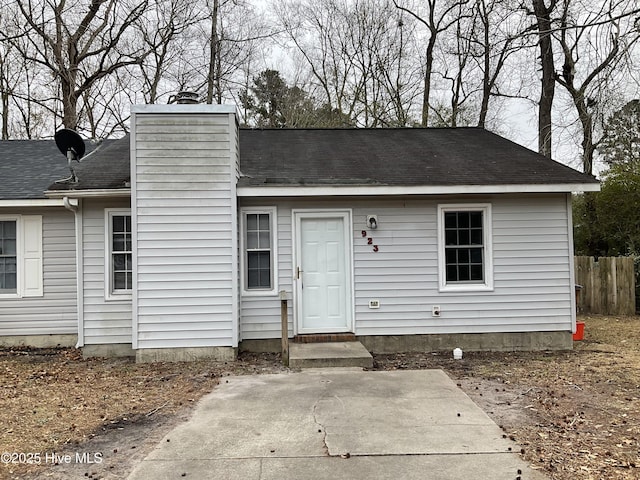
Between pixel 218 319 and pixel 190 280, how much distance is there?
711mm

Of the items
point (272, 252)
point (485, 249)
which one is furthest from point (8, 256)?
point (485, 249)

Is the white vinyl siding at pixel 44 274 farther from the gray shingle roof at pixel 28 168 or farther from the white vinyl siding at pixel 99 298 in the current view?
the white vinyl siding at pixel 99 298

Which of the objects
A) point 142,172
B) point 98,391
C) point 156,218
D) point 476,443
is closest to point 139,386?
point 98,391

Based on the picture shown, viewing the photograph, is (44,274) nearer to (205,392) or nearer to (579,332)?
(205,392)

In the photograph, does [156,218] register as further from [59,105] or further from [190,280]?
[59,105]

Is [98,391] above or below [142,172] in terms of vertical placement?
below

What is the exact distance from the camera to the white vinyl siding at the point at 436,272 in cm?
787

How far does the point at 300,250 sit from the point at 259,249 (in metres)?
0.65

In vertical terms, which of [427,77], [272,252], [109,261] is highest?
[427,77]

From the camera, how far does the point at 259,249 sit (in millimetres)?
7867

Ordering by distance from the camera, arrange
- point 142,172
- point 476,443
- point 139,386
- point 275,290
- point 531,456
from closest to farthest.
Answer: point 531,456
point 476,443
point 139,386
point 142,172
point 275,290

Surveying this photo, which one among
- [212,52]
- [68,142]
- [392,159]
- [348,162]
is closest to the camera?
[68,142]

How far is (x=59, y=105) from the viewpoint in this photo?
18219mm

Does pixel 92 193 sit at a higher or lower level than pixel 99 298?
higher
